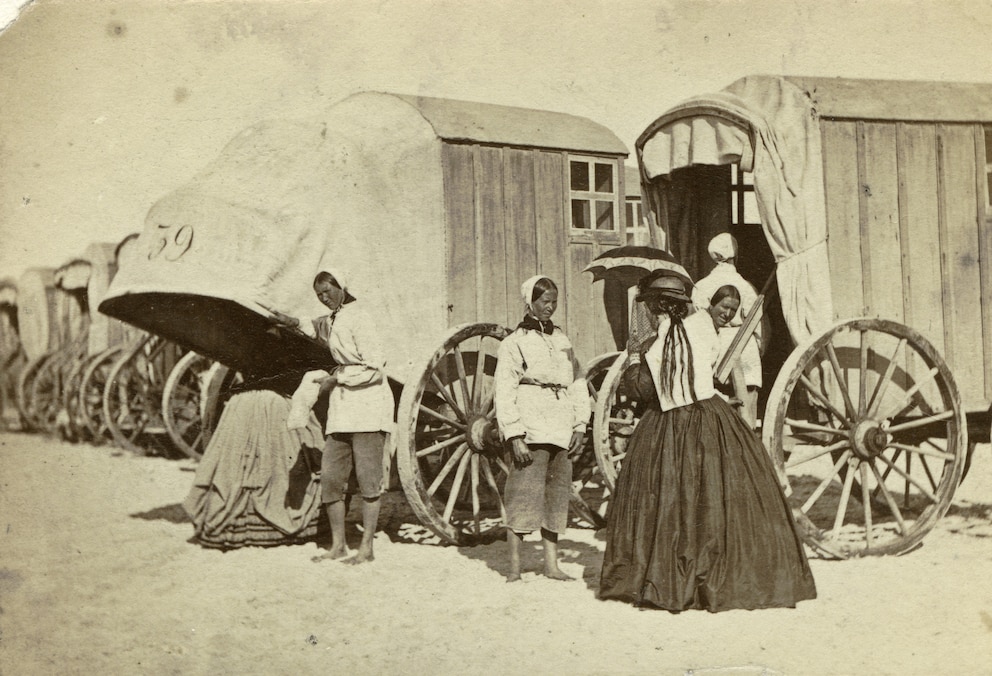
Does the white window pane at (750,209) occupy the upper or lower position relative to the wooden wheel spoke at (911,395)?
upper

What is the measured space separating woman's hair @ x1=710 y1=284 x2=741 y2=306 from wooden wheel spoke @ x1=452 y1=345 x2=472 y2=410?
1805 mm

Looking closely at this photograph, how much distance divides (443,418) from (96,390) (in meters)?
7.07

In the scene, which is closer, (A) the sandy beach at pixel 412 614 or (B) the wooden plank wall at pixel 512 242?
(A) the sandy beach at pixel 412 614

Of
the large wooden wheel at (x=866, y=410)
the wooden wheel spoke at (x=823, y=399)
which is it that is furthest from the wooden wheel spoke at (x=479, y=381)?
the wooden wheel spoke at (x=823, y=399)

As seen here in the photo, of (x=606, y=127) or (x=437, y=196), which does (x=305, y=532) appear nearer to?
(x=437, y=196)

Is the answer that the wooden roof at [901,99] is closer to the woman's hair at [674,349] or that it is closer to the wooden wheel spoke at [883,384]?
the wooden wheel spoke at [883,384]

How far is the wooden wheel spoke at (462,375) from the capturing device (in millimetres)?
6996

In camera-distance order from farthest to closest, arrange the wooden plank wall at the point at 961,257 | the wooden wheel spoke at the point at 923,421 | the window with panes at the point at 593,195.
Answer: the window with panes at the point at 593,195 < the wooden plank wall at the point at 961,257 < the wooden wheel spoke at the point at 923,421

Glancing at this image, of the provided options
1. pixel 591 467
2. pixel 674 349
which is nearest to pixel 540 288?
pixel 674 349

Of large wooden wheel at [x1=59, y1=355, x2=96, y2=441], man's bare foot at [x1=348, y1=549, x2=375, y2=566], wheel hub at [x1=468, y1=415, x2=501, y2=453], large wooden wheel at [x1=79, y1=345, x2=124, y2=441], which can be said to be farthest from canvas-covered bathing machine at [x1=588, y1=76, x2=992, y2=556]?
large wooden wheel at [x1=59, y1=355, x2=96, y2=441]

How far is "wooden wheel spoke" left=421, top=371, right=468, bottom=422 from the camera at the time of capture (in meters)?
6.90

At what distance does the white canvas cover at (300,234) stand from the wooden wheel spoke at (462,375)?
0.22m

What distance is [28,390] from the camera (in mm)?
14195

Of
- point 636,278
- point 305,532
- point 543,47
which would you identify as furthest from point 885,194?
point 305,532
